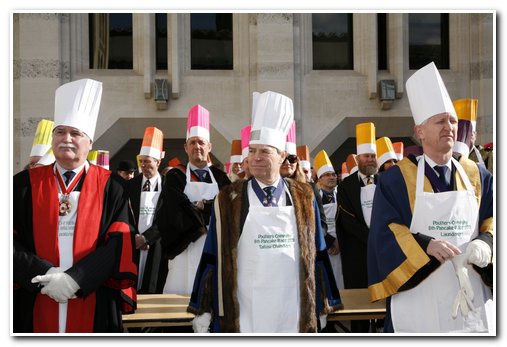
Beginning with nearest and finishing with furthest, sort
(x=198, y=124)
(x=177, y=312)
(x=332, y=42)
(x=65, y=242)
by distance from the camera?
(x=65, y=242), (x=177, y=312), (x=198, y=124), (x=332, y=42)

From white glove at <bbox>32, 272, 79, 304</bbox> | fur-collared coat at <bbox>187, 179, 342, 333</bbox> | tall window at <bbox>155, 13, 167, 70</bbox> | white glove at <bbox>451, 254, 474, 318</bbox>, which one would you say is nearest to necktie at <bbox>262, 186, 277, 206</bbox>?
fur-collared coat at <bbox>187, 179, 342, 333</bbox>

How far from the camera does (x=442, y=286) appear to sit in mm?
3875

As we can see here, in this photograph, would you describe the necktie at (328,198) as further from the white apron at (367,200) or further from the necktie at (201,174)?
the necktie at (201,174)

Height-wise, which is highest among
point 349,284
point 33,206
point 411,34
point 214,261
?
point 411,34

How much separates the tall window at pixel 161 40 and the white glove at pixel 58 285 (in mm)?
11287

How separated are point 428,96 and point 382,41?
1108 centimetres

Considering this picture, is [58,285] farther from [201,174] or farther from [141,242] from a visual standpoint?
[141,242]

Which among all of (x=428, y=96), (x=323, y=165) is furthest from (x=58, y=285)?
(x=323, y=165)

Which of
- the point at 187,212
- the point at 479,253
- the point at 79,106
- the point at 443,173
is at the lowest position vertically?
the point at 479,253
